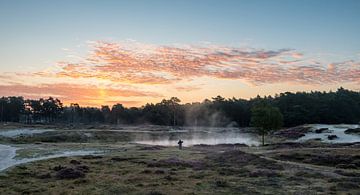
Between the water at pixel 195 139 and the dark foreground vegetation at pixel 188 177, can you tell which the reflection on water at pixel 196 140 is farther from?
the dark foreground vegetation at pixel 188 177

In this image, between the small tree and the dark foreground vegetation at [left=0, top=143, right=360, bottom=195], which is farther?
the small tree

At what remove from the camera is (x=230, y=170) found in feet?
121

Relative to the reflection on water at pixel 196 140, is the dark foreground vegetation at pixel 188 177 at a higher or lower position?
higher

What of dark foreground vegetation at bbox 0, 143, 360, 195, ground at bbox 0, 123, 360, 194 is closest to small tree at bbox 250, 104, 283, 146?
ground at bbox 0, 123, 360, 194

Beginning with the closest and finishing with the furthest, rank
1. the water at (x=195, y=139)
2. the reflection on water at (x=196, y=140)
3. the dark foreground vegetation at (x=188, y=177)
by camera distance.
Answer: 1. the dark foreground vegetation at (x=188, y=177)
2. the reflection on water at (x=196, y=140)
3. the water at (x=195, y=139)

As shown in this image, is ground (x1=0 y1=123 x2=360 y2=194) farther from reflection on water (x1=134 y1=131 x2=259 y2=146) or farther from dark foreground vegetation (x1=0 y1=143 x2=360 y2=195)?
reflection on water (x1=134 y1=131 x2=259 y2=146)

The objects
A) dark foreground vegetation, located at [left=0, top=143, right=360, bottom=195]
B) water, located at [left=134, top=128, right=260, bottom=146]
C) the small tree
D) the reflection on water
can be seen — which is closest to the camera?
dark foreground vegetation, located at [left=0, top=143, right=360, bottom=195]

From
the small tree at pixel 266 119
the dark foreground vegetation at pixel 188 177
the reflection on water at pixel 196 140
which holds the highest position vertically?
the small tree at pixel 266 119

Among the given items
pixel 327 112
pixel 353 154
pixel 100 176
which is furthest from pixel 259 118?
pixel 327 112

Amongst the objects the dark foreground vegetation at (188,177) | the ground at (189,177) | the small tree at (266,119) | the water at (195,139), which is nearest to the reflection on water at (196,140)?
the water at (195,139)

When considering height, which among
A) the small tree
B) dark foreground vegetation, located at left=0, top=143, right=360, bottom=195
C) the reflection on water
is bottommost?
the reflection on water

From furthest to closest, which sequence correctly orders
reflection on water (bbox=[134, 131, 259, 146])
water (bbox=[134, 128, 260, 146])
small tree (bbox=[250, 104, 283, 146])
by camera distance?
water (bbox=[134, 128, 260, 146]) → reflection on water (bbox=[134, 131, 259, 146]) → small tree (bbox=[250, 104, 283, 146])

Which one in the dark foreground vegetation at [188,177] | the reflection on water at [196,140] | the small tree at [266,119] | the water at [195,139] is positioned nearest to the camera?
the dark foreground vegetation at [188,177]

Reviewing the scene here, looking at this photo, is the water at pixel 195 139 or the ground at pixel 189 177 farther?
the water at pixel 195 139
